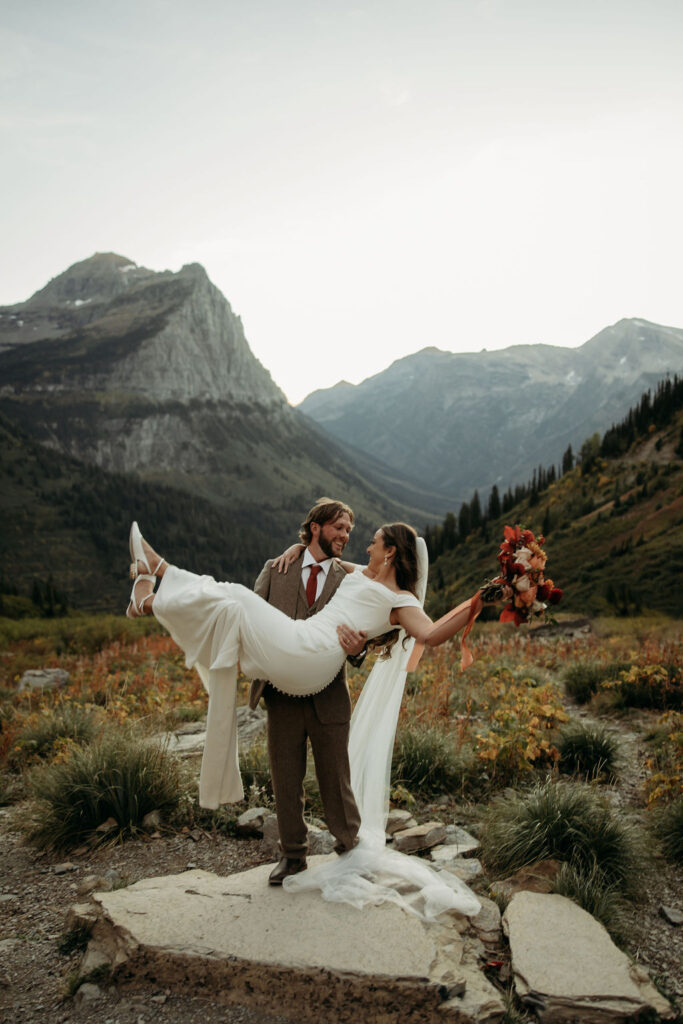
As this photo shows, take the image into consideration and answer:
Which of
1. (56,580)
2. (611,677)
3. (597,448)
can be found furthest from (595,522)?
(56,580)

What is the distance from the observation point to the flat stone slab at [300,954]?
3449 mm

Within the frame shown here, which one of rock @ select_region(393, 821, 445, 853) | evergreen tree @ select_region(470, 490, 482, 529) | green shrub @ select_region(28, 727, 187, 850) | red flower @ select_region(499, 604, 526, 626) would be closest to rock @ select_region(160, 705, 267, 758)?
green shrub @ select_region(28, 727, 187, 850)

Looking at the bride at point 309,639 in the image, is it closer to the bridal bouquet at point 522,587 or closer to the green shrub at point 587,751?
the bridal bouquet at point 522,587

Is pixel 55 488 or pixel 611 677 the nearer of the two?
pixel 611 677

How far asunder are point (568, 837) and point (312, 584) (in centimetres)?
264

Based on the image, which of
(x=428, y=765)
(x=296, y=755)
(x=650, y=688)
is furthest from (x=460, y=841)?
(x=650, y=688)

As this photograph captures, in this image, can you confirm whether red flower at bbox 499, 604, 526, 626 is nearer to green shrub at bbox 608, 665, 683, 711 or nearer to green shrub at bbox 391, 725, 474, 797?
green shrub at bbox 391, 725, 474, 797

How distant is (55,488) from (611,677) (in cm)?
14414

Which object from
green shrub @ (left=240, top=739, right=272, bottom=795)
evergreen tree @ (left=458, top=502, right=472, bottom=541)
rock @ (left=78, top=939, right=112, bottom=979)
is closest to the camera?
rock @ (left=78, top=939, right=112, bottom=979)

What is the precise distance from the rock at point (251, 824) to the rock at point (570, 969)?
2162 mm

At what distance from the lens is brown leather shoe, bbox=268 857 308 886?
4.40 meters

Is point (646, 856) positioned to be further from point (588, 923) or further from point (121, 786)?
point (121, 786)

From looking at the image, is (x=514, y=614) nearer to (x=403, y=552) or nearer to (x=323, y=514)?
(x=403, y=552)

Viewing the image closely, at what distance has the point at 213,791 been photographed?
4.39 metres
